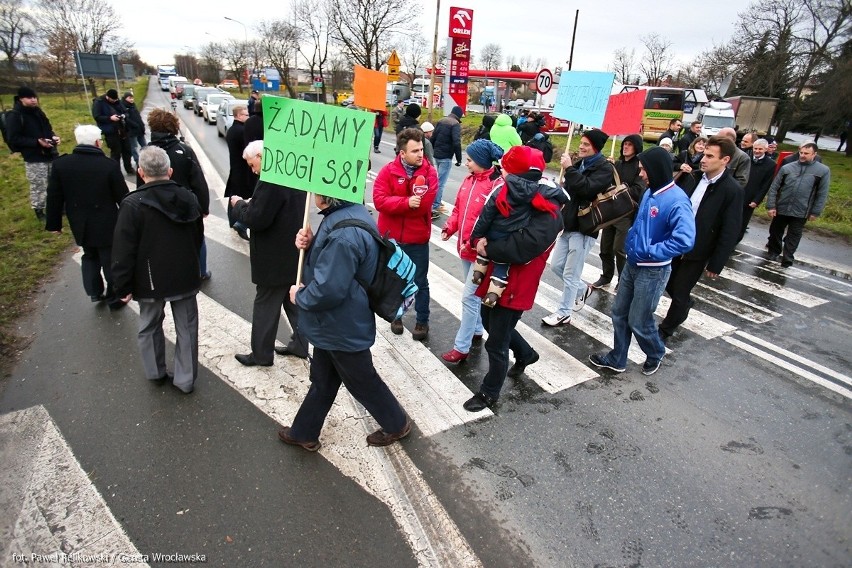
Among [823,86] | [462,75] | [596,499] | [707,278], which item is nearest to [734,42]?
[823,86]

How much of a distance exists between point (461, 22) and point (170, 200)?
2113 centimetres

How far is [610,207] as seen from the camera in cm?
462

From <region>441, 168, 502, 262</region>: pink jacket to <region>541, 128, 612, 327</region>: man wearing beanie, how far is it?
3.31 feet

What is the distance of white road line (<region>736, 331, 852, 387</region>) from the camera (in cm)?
433

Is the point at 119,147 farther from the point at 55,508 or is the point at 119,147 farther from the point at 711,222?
the point at 711,222

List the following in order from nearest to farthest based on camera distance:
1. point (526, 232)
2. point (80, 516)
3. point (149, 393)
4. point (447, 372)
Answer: point (80, 516), point (526, 232), point (149, 393), point (447, 372)

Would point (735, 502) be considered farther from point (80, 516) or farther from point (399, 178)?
point (80, 516)

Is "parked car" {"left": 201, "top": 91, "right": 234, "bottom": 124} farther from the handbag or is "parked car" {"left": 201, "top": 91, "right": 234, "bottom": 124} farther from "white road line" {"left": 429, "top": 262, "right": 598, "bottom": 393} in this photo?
the handbag

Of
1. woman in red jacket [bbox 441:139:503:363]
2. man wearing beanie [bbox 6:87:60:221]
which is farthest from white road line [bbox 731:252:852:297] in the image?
man wearing beanie [bbox 6:87:60:221]

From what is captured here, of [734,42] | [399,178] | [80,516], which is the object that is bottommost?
[80,516]

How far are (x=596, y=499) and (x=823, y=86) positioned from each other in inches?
1422

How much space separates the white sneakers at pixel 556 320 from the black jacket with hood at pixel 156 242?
11.5ft

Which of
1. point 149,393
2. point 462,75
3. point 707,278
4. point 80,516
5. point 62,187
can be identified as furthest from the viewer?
point 462,75

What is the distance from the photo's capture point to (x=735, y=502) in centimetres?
292
